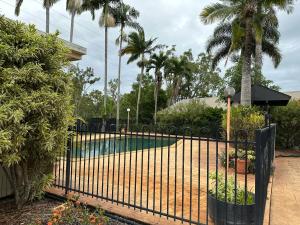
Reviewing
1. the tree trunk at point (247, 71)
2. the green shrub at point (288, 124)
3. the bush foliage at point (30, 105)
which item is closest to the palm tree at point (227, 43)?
the tree trunk at point (247, 71)

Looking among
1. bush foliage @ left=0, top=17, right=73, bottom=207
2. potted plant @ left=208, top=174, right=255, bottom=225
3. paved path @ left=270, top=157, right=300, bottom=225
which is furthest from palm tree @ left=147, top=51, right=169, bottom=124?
potted plant @ left=208, top=174, right=255, bottom=225

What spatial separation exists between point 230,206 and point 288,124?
11.2 m

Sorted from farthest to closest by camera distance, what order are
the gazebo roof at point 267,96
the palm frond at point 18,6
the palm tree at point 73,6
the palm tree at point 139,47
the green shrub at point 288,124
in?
the palm tree at point 139,47
the palm frond at point 18,6
the palm tree at point 73,6
the green shrub at point 288,124
the gazebo roof at point 267,96

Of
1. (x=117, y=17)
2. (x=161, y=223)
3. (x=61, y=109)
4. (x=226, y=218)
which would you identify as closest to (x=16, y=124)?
(x=61, y=109)

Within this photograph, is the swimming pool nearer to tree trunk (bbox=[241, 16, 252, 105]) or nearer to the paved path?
the paved path

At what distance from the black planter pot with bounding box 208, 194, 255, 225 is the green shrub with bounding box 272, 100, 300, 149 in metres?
10.9

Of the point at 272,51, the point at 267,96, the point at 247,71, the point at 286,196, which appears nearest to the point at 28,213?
A: the point at 286,196

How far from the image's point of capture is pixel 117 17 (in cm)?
2445

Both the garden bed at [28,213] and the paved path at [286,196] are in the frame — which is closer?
the garden bed at [28,213]

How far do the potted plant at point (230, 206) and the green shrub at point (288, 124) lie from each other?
10672 mm

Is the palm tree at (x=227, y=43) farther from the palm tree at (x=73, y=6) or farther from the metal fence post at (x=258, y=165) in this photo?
the metal fence post at (x=258, y=165)

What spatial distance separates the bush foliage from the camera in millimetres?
3535

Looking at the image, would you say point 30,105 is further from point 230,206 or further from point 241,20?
point 241,20

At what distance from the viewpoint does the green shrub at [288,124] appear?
12.7m
